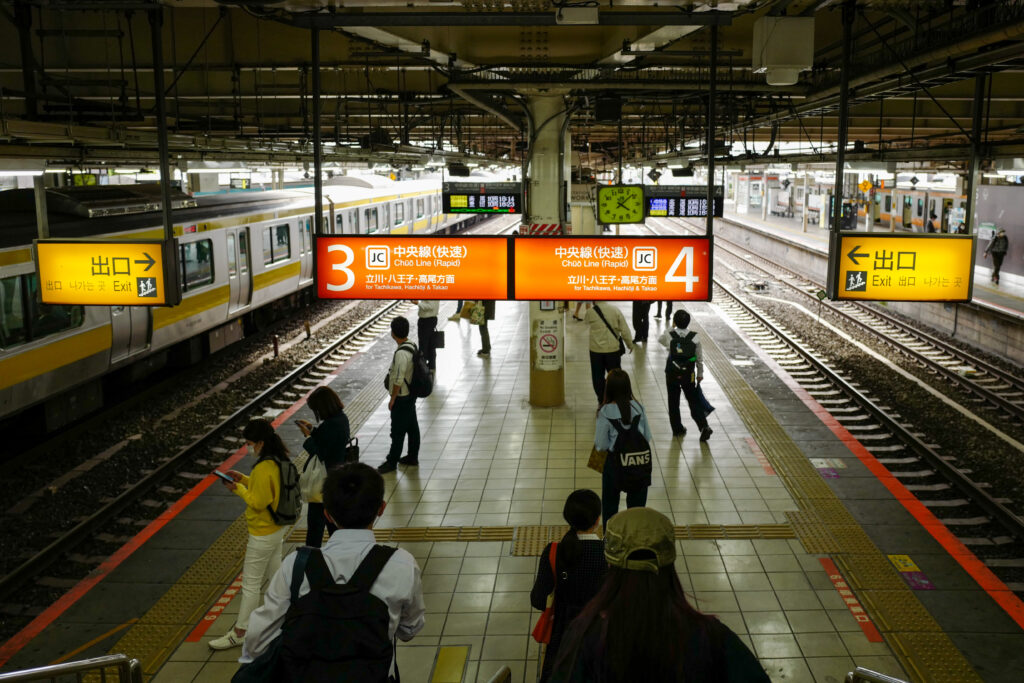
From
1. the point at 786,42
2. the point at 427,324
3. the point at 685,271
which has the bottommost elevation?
the point at 427,324

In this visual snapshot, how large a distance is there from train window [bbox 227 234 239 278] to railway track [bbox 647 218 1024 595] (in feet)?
32.0

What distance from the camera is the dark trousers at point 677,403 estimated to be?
10.2m

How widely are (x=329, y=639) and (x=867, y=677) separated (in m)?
2.49

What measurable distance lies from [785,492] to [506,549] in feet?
10.0

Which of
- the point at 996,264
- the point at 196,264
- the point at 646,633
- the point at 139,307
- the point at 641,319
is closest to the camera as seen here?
the point at 646,633

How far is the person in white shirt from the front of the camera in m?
3.11

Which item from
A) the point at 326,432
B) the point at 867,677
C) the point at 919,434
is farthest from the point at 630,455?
the point at 919,434

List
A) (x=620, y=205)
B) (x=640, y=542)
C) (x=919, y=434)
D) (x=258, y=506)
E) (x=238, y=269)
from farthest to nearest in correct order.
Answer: (x=238, y=269), (x=620, y=205), (x=919, y=434), (x=258, y=506), (x=640, y=542)

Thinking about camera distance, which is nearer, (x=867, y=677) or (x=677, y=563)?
(x=867, y=677)

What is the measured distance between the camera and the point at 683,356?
1009 cm

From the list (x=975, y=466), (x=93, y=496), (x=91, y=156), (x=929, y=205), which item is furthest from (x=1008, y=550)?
(x=929, y=205)

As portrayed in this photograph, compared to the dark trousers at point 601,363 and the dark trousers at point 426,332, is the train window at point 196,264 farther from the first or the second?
the dark trousers at point 601,363

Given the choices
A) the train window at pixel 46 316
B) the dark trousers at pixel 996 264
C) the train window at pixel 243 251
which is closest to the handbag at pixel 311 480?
the train window at pixel 46 316

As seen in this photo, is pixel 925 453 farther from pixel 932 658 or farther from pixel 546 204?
pixel 546 204
